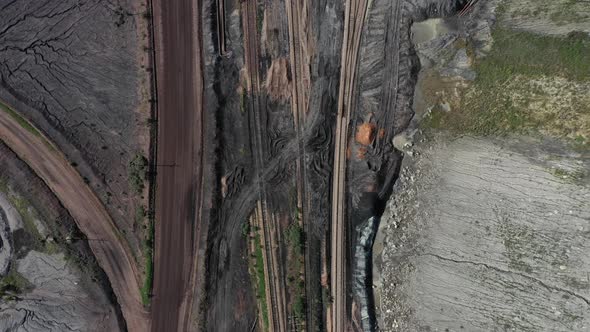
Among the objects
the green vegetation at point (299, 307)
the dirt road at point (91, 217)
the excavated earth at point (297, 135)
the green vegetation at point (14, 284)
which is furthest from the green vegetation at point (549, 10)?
the green vegetation at point (14, 284)

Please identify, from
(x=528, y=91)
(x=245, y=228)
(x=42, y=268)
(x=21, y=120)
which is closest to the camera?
(x=528, y=91)

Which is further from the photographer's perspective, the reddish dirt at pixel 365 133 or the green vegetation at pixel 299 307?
the green vegetation at pixel 299 307

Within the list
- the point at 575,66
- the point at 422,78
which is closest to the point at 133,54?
the point at 422,78

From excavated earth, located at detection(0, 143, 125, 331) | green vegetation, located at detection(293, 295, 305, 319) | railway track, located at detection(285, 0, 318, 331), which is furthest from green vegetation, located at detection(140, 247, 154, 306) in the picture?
railway track, located at detection(285, 0, 318, 331)

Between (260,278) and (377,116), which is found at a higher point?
(377,116)

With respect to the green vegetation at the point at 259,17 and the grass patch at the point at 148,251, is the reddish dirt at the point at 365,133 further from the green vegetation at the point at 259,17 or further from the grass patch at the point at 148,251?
the grass patch at the point at 148,251

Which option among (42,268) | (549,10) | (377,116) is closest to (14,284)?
(42,268)

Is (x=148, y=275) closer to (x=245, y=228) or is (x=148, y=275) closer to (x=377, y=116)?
(x=245, y=228)
